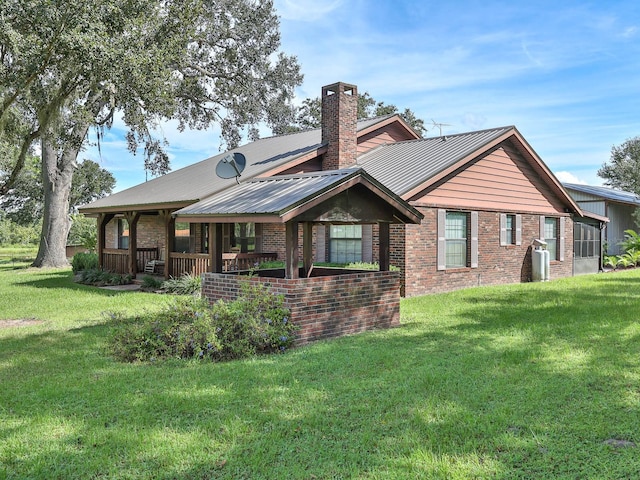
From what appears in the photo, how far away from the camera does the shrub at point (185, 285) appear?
549 inches

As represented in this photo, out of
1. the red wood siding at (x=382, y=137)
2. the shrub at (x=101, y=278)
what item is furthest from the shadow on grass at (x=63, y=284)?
the red wood siding at (x=382, y=137)

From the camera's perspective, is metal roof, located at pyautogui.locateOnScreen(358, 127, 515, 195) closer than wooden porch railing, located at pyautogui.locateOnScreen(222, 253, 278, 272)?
Yes

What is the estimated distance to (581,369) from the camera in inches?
241

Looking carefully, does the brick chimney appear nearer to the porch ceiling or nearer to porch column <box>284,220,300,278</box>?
the porch ceiling

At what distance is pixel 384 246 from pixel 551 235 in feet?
39.8

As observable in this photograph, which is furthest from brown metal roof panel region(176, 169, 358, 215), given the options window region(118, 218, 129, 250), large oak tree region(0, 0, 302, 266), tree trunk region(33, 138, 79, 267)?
tree trunk region(33, 138, 79, 267)

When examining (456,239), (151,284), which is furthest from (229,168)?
(456,239)

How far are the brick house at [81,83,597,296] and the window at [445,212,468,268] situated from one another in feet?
0.10

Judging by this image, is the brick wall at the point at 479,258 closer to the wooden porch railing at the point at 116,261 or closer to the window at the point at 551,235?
the window at the point at 551,235

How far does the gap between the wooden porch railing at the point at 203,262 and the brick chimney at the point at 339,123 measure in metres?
3.60

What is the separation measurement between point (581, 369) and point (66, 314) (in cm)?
961

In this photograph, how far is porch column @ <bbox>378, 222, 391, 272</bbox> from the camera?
9305 mm

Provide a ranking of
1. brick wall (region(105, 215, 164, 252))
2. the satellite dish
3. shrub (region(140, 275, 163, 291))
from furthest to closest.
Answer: brick wall (region(105, 215, 164, 252)) < shrub (region(140, 275, 163, 291)) < the satellite dish

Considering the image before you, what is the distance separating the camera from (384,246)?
30.9 ft
